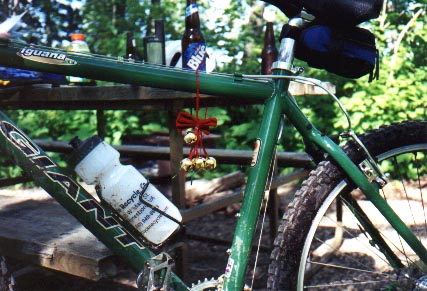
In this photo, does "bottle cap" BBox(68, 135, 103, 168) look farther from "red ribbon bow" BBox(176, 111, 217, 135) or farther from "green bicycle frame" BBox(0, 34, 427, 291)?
"red ribbon bow" BBox(176, 111, 217, 135)

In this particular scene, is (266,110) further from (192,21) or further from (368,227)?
(192,21)

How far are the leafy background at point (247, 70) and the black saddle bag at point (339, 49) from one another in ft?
9.54

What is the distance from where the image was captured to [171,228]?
4.75 feet

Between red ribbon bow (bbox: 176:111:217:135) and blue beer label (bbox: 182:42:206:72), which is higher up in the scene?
blue beer label (bbox: 182:42:206:72)

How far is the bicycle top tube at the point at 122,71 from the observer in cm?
126

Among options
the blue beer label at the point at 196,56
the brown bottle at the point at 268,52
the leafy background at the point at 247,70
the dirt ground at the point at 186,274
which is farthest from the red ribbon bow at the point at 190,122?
the leafy background at the point at 247,70

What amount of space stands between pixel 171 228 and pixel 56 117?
404 cm

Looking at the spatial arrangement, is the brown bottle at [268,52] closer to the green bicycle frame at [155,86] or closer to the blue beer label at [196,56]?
the blue beer label at [196,56]

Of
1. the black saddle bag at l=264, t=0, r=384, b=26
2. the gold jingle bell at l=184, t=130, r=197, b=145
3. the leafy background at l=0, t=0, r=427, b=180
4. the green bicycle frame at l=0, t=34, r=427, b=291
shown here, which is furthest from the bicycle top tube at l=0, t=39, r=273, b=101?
the leafy background at l=0, t=0, r=427, b=180

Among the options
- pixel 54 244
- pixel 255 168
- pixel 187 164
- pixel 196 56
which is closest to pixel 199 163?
pixel 187 164

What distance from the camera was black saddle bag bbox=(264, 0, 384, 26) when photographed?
1.30m

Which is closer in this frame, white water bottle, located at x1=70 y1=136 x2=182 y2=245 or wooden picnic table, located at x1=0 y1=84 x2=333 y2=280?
white water bottle, located at x1=70 y1=136 x2=182 y2=245

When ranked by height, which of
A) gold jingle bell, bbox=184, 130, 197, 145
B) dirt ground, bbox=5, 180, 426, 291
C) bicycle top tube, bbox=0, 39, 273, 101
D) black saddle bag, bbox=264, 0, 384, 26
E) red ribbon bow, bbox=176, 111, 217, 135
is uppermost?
black saddle bag, bbox=264, 0, 384, 26

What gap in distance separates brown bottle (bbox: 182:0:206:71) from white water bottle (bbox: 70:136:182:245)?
60 centimetres
